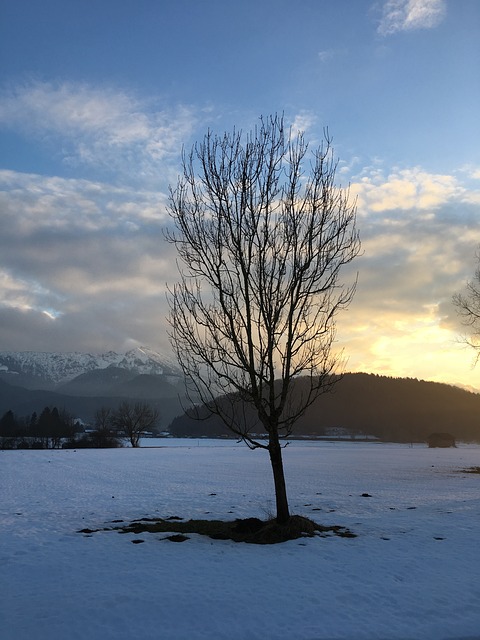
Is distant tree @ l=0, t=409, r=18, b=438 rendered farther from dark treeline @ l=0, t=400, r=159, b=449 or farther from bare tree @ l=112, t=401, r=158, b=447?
bare tree @ l=112, t=401, r=158, b=447

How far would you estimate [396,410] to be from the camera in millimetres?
162250

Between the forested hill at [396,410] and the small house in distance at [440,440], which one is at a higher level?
the forested hill at [396,410]

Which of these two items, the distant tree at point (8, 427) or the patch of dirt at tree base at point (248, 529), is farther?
the distant tree at point (8, 427)

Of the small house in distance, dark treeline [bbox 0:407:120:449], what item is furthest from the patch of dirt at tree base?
the small house in distance

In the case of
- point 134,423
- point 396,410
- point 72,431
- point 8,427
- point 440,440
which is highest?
point 396,410

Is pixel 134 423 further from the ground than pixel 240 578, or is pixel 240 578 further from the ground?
pixel 134 423

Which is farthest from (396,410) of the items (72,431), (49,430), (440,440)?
(49,430)

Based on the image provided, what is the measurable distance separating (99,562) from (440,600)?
7088 millimetres

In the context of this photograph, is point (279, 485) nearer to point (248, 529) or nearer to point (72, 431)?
point (248, 529)

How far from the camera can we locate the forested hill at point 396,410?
157125mm

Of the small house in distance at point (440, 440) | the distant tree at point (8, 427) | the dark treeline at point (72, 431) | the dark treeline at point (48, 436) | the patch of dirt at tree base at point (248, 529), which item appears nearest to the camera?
the patch of dirt at tree base at point (248, 529)

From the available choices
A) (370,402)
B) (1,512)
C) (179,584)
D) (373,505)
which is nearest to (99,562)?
(179,584)

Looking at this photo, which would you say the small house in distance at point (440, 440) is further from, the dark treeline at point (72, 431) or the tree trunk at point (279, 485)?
the tree trunk at point (279, 485)

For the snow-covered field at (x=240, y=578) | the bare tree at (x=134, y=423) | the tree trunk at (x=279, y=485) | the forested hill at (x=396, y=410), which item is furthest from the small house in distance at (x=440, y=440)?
the tree trunk at (x=279, y=485)
